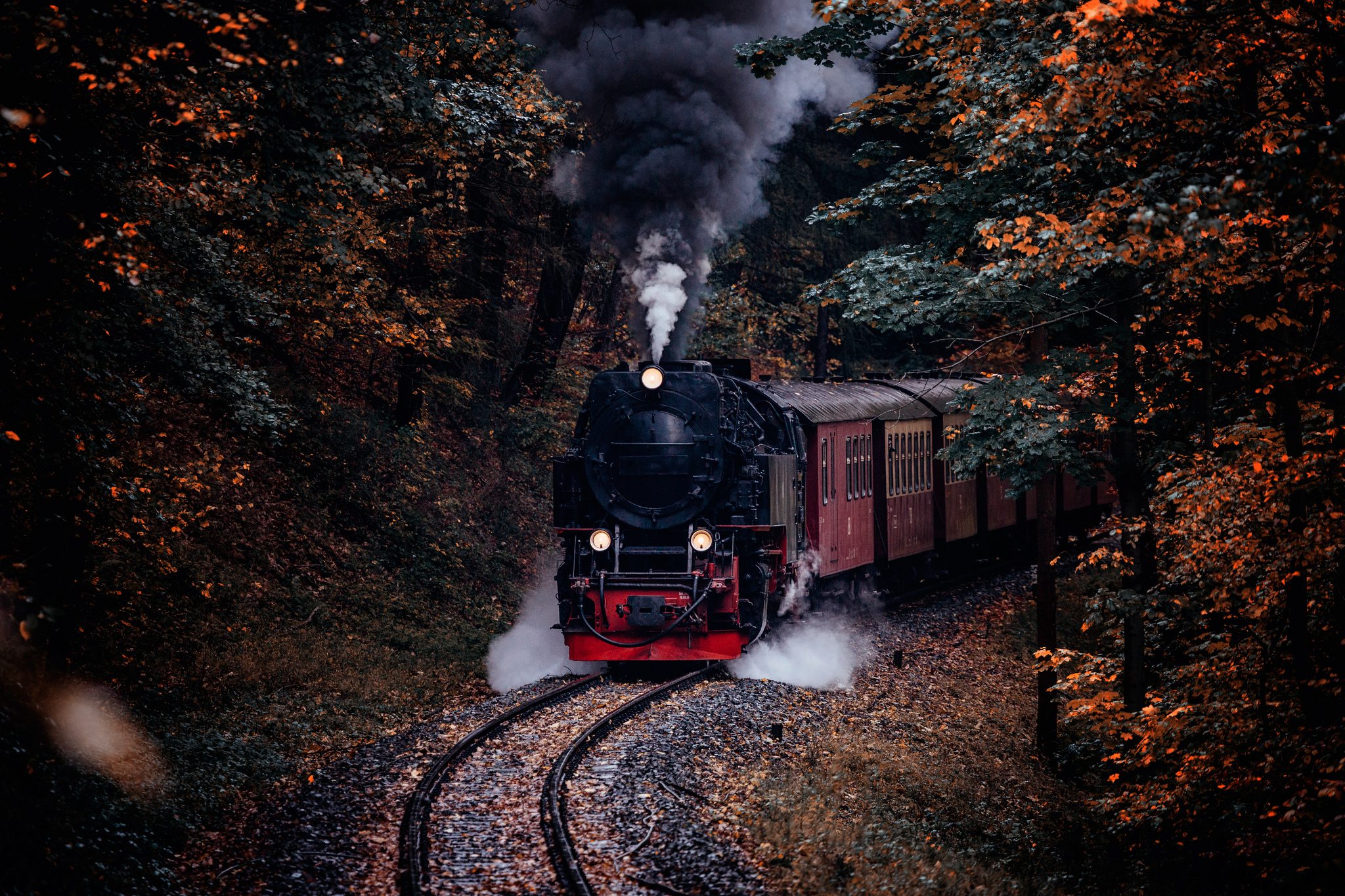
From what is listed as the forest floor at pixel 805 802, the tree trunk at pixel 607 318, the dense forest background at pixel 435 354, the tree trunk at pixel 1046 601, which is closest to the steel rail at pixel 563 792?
the forest floor at pixel 805 802

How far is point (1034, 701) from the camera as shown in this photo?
13344 mm

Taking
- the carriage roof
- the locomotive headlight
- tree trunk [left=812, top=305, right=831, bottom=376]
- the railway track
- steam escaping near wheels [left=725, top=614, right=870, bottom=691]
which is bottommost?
steam escaping near wheels [left=725, top=614, right=870, bottom=691]

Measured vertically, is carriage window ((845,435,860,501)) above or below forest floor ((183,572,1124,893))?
above

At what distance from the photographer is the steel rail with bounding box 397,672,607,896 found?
6.41 meters

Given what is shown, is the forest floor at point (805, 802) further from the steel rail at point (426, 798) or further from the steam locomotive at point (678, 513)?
the steam locomotive at point (678, 513)

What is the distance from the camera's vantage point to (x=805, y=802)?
8.14 metres

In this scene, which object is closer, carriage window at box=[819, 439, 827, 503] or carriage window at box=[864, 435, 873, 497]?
carriage window at box=[819, 439, 827, 503]

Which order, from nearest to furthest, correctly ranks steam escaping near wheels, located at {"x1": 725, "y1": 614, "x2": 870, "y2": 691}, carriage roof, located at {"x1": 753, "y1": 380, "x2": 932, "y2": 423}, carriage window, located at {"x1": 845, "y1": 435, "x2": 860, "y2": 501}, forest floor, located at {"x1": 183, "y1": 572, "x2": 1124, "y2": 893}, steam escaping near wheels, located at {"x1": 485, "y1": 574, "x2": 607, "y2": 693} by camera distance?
forest floor, located at {"x1": 183, "y1": 572, "x2": 1124, "y2": 893}
steam escaping near wheels, located at {"x1": 725, "y1": 614, "x2": 870, "y2": 691}
steam escaping near wheels, located at {"x1": 485, "y1": 574, "x2": 607, "y2": 693}
carriage roof, located at {"x1": 753, "y1": 380, "x2": 932, "y2": 423}
carriage window, located at {"x1": 845, "y1": 435, "x2": 860, "y2": 501}

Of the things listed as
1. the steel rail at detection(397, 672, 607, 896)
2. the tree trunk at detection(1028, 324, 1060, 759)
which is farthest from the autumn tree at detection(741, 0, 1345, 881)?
the steel rail at detection(397, 672, 607, 896)

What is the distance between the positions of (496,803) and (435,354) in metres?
10.1

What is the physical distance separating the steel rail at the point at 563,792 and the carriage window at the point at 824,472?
3912 millimetres

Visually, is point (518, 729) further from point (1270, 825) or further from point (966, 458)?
point (1270, 825)

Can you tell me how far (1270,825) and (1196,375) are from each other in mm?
4608

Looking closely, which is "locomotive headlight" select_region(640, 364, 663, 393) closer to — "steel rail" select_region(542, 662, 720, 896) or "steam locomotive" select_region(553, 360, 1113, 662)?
"steam locomotive" select_region(553, 360, 1113, 662)
